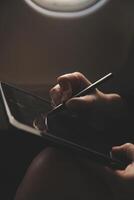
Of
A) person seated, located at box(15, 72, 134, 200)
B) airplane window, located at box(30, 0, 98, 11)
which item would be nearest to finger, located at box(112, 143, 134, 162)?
person seated, located at box(15, 72, 134, 200)

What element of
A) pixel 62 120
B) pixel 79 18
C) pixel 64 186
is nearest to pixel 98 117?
pixel 62 120

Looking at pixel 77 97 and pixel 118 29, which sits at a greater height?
pixel 77 97

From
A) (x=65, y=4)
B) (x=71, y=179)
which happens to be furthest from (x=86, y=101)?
(x=65, y=4)

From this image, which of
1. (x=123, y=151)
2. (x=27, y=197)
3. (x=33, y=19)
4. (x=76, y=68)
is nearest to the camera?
(x=27, y=197)

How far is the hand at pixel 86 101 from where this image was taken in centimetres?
52

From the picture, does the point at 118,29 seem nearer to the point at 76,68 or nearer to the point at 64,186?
the point at 76,68

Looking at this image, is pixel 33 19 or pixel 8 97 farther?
pixel 33 19

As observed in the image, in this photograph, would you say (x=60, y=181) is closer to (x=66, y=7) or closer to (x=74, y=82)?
(x=74, y=82)

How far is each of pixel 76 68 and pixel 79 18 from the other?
147mm

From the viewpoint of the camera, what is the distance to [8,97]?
1.61 feet

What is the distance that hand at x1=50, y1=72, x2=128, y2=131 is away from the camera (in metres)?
0.52

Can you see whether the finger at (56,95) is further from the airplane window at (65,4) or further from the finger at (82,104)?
the airplane window at (65,4)

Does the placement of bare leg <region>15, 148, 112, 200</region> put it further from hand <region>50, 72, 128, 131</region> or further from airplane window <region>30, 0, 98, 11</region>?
airplane window <region>30, 0, 98, 11</region>

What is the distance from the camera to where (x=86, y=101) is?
1.72ft
